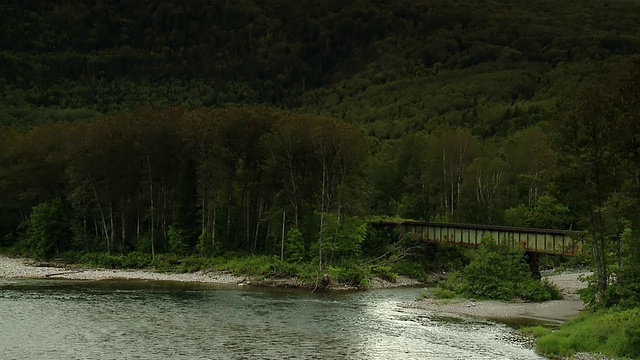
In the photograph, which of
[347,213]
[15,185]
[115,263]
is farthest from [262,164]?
[15,185]

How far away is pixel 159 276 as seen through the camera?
81.7 meters

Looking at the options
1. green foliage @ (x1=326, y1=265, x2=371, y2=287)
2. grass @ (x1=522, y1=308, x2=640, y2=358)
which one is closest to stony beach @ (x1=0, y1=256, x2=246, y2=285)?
green foliage @ (x1=326, y1=265, x2=371, y2=287)

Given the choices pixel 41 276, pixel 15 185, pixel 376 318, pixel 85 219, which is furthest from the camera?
pixel 15 185

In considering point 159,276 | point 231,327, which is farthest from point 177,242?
point 231,327

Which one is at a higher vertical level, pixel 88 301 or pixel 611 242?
pixel 611 242

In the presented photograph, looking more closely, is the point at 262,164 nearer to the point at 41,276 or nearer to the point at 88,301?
the point at 41,276

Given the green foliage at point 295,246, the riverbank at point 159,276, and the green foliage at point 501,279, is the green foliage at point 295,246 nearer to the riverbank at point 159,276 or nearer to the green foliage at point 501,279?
the riverbank at point 159,276

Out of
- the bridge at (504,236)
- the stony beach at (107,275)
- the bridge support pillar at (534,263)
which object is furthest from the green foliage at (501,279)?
the stony beach at (107,275)

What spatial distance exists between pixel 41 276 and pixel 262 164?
27409 mm

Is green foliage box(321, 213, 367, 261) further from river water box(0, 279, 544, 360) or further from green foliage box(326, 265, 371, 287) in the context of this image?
river water box(0, 279, 544, 360)

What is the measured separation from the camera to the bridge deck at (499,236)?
73.7 m

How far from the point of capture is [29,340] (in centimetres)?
4450

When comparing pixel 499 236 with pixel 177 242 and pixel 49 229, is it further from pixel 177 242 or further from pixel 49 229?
pixel 49 229

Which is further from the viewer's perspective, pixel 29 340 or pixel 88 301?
pixel 88 301
